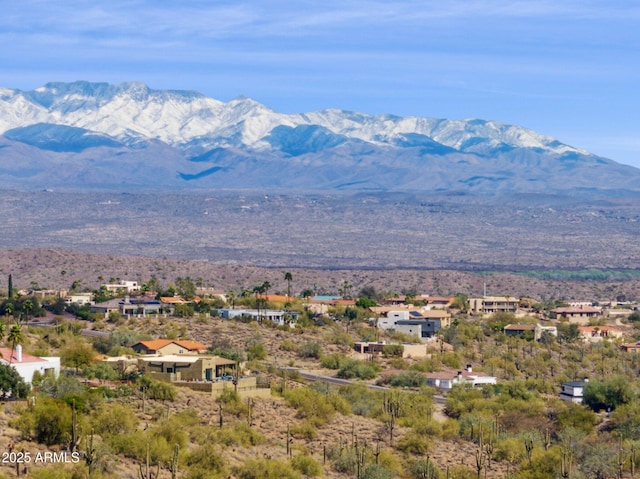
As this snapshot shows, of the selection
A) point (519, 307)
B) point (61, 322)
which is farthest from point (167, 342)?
point (519, 307)

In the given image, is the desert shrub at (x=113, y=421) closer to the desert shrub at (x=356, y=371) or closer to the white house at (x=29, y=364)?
the white house at (x=29, y=364)

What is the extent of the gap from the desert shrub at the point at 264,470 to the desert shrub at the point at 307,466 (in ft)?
3.17

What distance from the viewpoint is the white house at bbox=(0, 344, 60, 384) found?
67.8 metres

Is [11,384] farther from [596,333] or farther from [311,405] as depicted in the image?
[596,333]

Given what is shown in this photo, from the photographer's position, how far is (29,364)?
225ft

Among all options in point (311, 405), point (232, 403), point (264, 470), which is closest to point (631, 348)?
point (311, 405)

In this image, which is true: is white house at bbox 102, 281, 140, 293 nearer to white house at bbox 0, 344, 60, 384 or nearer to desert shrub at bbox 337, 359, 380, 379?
desert shrub at bbox 337, 359, 380, 379

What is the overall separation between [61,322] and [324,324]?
2040cm

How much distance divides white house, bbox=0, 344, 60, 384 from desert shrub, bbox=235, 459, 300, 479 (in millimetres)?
14244

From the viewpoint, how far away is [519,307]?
15038cm

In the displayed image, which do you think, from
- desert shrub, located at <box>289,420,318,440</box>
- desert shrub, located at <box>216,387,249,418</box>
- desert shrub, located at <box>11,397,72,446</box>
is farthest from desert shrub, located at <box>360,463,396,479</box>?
desert shrub, located at <box>11,397,72,446</box>

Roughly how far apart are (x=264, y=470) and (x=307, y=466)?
9.89 feet

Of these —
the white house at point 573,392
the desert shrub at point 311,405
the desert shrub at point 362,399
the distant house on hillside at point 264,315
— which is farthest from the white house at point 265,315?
the desert shrub at point 311,405

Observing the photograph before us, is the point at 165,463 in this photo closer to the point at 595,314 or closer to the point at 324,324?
the point at 324,324
